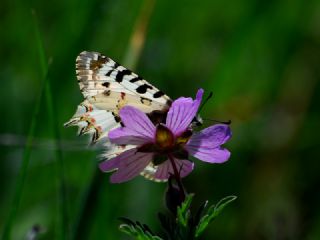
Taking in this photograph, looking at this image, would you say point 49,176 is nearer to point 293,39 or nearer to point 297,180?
point 297,180

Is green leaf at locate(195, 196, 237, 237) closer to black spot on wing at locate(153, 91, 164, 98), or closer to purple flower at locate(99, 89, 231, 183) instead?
purple flower at locate(99, 89, 231, 183)

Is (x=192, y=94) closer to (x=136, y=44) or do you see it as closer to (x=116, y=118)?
(x=136, y=44)

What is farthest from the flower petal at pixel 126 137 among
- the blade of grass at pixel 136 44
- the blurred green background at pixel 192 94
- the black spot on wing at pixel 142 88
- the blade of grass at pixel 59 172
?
the blade of grass at pixel 136 44

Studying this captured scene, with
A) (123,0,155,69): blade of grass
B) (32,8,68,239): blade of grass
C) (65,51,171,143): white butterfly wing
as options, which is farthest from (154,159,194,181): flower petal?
(123,0,155,69): blade of grass

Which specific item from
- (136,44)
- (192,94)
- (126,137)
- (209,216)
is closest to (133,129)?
(126,137)

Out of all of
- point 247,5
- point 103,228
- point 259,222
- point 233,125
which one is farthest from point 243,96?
point 103,228

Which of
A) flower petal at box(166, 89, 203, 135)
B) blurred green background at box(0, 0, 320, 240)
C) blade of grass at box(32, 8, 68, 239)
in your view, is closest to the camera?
flower petal at box(166, 89, 203, 135)

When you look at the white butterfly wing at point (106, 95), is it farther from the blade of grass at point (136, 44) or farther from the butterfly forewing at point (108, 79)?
the blade of grass at point (136, 44)
